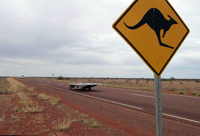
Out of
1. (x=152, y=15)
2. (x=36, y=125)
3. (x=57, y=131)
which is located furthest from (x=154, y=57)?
(x=36, y=125)

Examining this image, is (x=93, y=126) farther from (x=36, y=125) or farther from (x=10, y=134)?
(x=10, y=134)

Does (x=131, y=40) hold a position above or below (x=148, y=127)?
above

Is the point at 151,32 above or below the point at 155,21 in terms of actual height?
below

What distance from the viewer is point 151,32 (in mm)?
2162

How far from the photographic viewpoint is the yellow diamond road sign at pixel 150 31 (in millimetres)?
2092

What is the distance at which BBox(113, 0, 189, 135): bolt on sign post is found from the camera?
2086mm

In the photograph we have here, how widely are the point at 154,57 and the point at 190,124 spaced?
17.9 ft

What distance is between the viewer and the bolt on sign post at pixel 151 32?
2086mm

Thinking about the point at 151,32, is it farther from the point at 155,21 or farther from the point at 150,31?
the point at 155,21

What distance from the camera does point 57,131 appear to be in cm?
475

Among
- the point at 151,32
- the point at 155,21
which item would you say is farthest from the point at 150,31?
the point at 155,21

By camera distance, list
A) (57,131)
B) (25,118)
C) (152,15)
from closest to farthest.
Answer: (152,15) < (57,131) < (25,118)

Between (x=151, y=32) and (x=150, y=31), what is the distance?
19 millimetres

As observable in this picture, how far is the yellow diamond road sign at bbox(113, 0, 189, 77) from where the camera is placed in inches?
82.4
